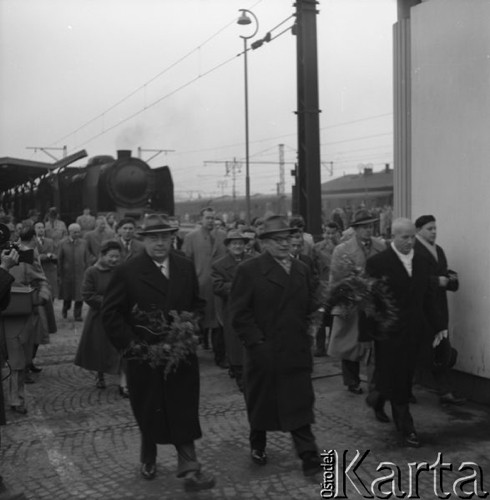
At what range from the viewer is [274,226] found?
206 inches

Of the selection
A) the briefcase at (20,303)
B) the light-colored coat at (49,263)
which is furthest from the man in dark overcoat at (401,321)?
the light-colored coat at (49,263)

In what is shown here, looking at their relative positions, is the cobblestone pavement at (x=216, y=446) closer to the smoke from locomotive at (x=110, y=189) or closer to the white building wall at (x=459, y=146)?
the white building wall at (x=459, y=146)

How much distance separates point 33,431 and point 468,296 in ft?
14.0

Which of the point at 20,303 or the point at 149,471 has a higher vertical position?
the point at 20,303

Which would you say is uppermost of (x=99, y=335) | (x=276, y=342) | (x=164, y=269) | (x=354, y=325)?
(x=164, y=269)

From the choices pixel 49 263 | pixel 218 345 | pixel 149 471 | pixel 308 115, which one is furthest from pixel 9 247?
pixel 49 263

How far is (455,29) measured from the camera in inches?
274

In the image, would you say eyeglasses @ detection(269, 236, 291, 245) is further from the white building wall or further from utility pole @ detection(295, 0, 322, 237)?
utility pole @ detection(295, 0, 322, 237)

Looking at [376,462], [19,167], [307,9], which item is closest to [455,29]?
[307,9]

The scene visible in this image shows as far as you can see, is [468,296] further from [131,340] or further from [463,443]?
[131,340]

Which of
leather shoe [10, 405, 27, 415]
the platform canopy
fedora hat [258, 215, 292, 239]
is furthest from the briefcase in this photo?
the platform canopy

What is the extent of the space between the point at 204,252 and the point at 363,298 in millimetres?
4019

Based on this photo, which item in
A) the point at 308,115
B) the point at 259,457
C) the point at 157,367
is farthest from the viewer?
the point at 308,115

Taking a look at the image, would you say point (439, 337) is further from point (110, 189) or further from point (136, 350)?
point (110, 189)
